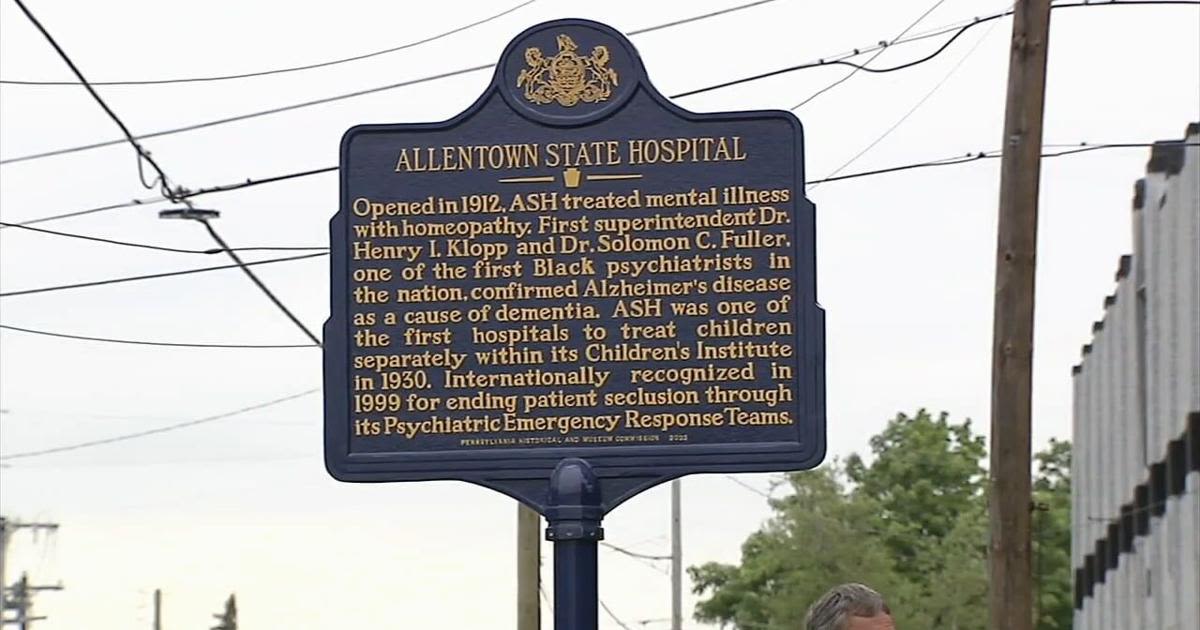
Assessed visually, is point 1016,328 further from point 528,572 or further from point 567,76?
point 528,572

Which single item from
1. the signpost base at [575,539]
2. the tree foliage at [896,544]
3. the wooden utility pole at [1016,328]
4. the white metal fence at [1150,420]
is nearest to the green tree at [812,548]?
the tree foliage at [896,544]

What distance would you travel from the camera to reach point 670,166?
11391 millimetres

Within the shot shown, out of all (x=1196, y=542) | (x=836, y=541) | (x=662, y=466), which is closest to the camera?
(x=662, y=466)

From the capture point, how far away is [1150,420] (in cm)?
3597

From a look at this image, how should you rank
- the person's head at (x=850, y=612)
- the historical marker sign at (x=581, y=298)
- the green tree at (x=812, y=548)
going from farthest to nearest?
the green tree at (x=812, y=548) < the historical marker sign at (x=581, y=298) < the person's head at (x=850, y=612)

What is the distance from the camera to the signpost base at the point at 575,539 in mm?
11109

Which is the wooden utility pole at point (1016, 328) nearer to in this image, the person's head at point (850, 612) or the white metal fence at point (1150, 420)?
the person's head at point (850, 612)

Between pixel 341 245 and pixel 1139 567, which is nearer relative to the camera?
pixel 341 245

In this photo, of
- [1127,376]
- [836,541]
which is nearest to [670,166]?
[1127,376]

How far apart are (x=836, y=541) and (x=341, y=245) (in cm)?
5938

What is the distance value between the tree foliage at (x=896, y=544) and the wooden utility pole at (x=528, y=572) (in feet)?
139

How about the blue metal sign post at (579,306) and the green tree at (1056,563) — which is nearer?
the blue metal sign post at (579,306)

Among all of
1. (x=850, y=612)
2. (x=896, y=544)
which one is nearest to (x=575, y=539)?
(x=850, y=612)

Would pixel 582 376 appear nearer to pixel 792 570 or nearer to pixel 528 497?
pixel 528 497
